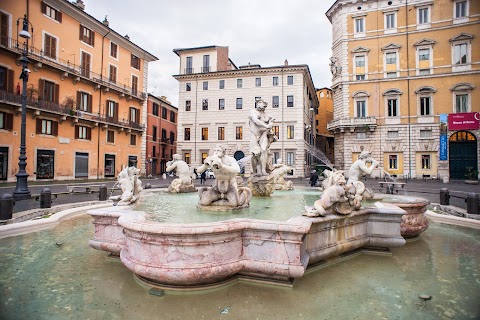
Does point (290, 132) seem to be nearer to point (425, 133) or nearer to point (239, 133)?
point (239, 133)

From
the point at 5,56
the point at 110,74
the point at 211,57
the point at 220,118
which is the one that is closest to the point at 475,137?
the point at 220,118

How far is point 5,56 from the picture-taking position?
21.4 m

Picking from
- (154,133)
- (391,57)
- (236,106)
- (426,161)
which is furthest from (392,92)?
(154,133)

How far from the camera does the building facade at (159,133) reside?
40.2 meters

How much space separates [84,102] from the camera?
28.5 metres

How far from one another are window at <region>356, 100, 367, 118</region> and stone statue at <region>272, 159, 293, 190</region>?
87.3 ft

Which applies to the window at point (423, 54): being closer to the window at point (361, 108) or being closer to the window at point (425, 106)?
the window at point (425, 106)

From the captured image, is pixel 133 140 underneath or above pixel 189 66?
underneath

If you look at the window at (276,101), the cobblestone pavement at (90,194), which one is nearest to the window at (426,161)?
the cobblestone pavement at (90,194)

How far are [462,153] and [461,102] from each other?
5.61 m

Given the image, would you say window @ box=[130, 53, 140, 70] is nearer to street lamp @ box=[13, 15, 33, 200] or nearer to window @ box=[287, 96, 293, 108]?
window @ box=[287, 96, 293, 108]

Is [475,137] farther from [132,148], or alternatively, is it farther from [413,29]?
[132,148]

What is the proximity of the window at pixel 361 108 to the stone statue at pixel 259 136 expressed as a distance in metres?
28.1

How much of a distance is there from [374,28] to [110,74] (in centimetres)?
3194
